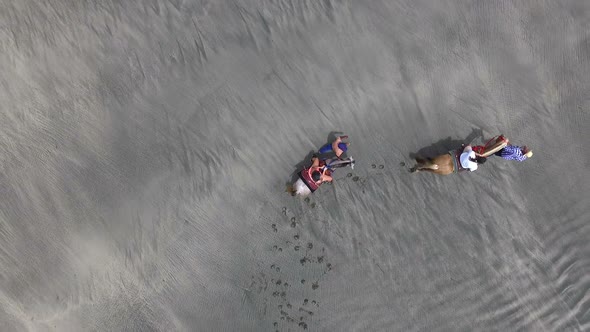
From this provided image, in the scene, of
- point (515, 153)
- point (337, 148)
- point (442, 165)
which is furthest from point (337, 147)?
point (515, 153)

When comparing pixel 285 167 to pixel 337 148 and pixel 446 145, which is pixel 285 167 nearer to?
pixel 337 148

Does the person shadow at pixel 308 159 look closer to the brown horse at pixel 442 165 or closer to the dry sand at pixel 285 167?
the dry sand at pixel 285 167

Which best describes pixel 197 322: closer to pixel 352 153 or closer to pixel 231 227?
pixel 231 227

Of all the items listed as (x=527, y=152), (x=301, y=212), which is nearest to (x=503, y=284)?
(x=527, y=152)

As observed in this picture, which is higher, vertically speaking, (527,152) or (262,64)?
(262,64)

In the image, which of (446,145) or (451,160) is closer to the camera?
(451,160)

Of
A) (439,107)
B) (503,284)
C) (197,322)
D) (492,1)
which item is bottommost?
(503,284)

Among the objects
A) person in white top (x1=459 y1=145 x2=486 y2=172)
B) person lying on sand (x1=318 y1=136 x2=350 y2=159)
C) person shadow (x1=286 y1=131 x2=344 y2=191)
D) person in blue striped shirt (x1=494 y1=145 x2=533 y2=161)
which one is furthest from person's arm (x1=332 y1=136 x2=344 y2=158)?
person in blue striped shirt (x1=494 y1=145 x2=533 y2=161)
